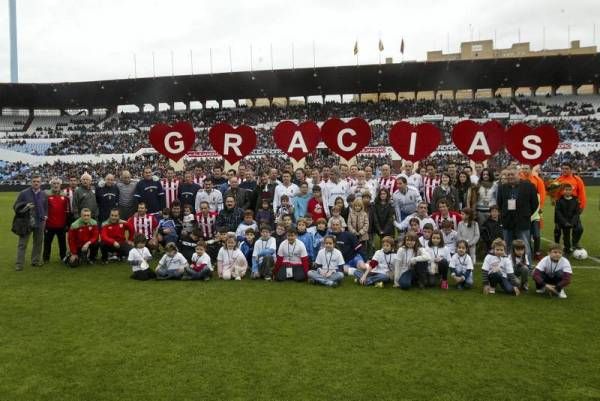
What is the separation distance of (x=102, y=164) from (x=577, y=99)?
4210cm

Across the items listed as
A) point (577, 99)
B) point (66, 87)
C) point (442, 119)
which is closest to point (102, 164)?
point (66, 87)

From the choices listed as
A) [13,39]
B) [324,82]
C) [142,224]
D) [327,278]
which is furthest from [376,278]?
[13,39]

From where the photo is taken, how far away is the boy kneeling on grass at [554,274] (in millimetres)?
6066

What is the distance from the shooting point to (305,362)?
4.03m

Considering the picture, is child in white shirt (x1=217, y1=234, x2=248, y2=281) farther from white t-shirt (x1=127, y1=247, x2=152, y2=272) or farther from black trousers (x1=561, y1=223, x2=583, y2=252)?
black trousers (x1=561, y1=223, x2=583, y2=252)

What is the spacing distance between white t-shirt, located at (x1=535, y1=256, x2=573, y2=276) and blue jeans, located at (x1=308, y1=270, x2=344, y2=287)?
2.64 meters

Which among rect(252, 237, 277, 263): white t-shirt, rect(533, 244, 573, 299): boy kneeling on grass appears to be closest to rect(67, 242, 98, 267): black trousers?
rect(252, 237, 277, 263): white t-shirt

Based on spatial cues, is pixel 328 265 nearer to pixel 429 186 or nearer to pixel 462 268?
pixel 462 268

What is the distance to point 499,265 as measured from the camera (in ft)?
20.8

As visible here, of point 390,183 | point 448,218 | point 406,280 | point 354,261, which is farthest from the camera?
point 390,183

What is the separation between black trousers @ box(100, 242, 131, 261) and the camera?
8.60 m

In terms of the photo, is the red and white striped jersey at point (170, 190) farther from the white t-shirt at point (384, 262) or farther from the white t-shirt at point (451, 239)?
the white t-shirt at point (451, 239)

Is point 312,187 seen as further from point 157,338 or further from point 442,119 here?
point 442,119

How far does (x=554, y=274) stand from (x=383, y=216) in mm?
2738
